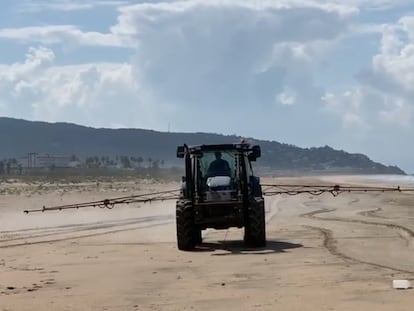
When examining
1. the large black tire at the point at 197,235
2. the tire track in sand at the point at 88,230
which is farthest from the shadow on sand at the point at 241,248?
the tire track in sand at the point at 88,230

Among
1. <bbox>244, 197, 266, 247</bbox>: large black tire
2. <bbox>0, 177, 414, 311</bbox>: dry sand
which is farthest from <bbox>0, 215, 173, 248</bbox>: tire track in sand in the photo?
<bbox>244, 197, 266, 247</bbox>: large black tire

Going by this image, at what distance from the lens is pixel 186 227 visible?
20125 millimetres

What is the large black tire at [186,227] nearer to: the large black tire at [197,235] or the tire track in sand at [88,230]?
the large black tire at [197,235]

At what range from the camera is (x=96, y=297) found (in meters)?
13.0

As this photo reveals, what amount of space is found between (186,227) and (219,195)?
0.99 metres

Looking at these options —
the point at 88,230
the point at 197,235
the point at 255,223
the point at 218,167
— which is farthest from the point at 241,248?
the point at 88,230

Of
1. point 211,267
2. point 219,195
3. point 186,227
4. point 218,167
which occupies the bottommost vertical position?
point 211,267

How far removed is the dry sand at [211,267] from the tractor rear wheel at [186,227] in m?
0.32

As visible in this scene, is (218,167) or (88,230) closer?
(218,167)

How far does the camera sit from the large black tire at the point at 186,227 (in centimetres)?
2003

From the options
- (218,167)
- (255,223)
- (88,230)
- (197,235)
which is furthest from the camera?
(88,230)

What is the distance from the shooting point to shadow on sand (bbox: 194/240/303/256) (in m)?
19.1

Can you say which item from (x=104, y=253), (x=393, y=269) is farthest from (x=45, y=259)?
(x=393, y=269)

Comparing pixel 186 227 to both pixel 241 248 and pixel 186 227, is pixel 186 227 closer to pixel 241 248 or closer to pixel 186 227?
pixel 186 227
